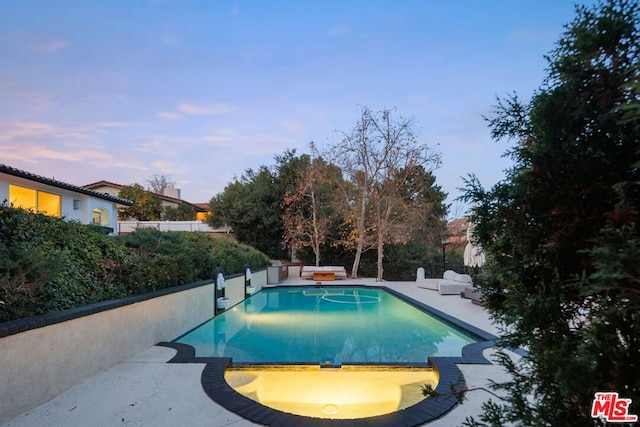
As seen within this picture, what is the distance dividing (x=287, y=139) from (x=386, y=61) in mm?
11985

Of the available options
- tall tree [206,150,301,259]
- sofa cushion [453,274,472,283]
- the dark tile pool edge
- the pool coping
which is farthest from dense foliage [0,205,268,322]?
tall tree [206,150,301,259]

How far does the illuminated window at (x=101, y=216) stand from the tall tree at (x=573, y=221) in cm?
2108

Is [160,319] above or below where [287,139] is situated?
below

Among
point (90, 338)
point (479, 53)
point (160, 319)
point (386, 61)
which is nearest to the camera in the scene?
point (90, 338)

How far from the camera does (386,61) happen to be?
11516 mm

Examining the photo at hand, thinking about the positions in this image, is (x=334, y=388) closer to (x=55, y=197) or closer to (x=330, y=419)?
(x=330, y=419)

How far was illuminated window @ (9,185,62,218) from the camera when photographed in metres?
14.6

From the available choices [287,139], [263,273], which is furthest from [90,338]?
[287,139]

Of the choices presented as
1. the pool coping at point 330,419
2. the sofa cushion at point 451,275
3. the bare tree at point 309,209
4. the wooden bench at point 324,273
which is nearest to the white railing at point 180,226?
the bare tree at point 309,209

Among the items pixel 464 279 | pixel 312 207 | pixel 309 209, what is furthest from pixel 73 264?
pixel 309 209

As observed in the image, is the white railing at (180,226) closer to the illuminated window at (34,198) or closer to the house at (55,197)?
the house at (55,197)

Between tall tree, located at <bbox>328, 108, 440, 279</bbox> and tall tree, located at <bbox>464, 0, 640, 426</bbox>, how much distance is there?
656 inches

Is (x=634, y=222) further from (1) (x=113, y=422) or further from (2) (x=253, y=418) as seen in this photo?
(1) (x=113, y=422)

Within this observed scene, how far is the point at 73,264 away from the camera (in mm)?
5219
